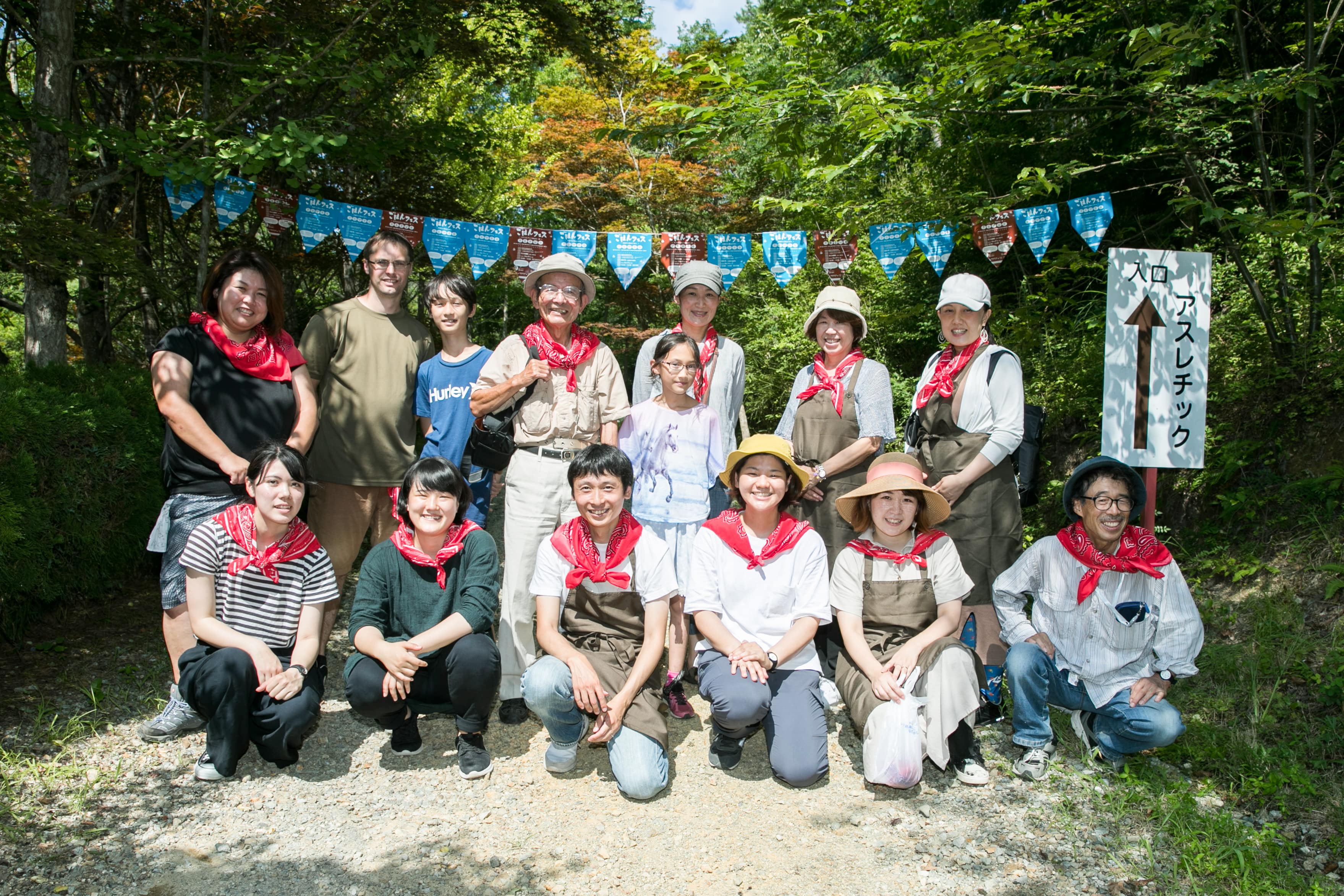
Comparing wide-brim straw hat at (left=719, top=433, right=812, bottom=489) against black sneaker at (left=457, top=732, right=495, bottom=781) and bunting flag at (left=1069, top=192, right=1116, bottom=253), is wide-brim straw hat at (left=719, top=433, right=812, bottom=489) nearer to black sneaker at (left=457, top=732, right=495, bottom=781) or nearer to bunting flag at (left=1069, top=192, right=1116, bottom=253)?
black sneaker at (left=457, top=732, right=495, bottom=781)

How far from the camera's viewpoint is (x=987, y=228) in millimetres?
6590

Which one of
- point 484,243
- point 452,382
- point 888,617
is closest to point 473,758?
point 452,382

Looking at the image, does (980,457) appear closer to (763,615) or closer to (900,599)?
(900,599)

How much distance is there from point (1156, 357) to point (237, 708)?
13.3 feet

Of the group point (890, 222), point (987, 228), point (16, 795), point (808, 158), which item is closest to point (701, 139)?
point (808, 158)

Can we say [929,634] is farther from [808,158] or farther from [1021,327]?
[808,158]

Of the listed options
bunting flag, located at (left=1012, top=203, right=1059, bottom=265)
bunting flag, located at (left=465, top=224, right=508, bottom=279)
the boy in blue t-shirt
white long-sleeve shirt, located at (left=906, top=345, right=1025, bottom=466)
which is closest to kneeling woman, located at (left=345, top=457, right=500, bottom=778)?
the boy in blue t-shirt

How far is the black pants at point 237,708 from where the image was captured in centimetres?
305

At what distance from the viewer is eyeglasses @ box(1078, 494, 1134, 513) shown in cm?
331

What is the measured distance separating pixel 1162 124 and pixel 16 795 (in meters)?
6.10

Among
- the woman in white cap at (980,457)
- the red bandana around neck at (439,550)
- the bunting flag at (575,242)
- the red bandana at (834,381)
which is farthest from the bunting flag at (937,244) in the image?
the red bandana around neck at (439,550)

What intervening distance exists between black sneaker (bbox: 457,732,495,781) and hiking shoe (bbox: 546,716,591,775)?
24cm

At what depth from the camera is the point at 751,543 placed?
3.49 meters

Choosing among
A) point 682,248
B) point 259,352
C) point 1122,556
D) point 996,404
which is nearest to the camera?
point 1122,556
